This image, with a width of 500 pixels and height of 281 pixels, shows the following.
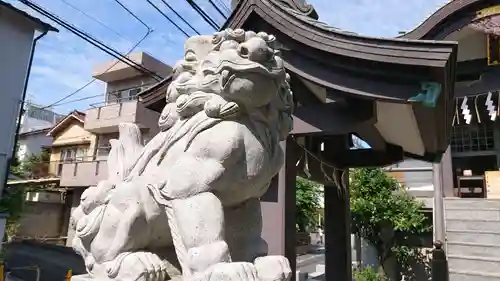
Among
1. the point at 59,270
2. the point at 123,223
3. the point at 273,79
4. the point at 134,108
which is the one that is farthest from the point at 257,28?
the point at 134,108

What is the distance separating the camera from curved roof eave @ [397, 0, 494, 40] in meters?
5.82

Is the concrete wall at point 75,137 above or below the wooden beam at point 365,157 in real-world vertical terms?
above

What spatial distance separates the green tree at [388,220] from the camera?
7.32m

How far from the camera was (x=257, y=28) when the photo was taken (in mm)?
2807

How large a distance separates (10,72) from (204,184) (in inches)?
378

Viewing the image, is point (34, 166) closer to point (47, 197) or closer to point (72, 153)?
point (47, 197)

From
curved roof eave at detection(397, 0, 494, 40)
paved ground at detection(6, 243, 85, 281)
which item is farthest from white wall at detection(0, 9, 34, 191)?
curved roof eave at detection(397, 0, 494, 40)

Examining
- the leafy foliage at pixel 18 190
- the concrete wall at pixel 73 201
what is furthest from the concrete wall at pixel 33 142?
the concrete wall at pixel 73 201

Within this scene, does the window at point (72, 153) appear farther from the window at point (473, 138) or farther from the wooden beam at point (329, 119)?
the wooden beam at point (329, 119)

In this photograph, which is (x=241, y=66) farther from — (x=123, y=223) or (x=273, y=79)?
(x=123, y=223)

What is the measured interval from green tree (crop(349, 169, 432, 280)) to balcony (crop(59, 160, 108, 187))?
8811 mm

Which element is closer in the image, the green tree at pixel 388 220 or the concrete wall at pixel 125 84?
the green tree at pixel 388 220

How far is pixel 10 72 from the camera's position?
8898 millimetres

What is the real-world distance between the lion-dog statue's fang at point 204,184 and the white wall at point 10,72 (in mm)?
8774
